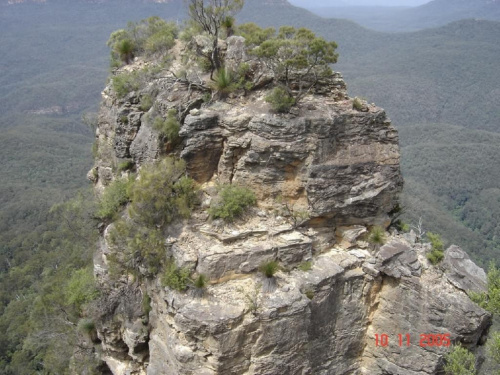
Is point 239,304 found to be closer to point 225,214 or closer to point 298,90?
point 225,214

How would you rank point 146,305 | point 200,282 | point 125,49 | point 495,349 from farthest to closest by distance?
point 125,49, point 495,349, point 146,305, point 200,282

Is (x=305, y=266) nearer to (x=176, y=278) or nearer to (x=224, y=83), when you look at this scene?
(x=176, y=278)

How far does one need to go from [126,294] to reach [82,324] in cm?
425

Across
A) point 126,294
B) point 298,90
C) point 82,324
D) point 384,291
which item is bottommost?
point 82,324

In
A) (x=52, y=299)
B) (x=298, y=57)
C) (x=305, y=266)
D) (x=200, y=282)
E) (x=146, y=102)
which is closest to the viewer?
(x=200, y=282)

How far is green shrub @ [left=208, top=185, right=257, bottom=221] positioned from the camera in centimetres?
1402

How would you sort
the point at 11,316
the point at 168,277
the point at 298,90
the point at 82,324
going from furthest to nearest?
the point at 11,316 → the point at 82,324 → the point at 298,90 → the point at 168,277

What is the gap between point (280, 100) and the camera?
583 inches

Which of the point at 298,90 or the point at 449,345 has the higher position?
the point at 298,90

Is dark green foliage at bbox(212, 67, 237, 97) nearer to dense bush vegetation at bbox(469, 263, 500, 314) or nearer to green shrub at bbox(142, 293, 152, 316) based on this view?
green shrub at bbox(142, 293, 152, 316)

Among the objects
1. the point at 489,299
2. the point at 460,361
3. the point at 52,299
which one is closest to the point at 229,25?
the point at 489,299

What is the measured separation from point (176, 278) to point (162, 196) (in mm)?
3051

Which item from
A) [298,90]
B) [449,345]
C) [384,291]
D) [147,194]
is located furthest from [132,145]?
[449,345]

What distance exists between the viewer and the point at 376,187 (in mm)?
15328
